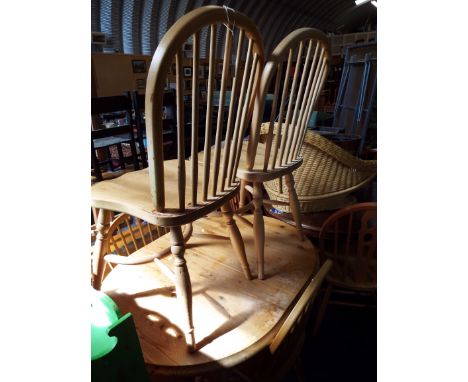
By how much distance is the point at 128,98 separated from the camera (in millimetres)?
2490

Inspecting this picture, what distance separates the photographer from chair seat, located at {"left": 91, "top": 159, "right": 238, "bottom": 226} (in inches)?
27.6

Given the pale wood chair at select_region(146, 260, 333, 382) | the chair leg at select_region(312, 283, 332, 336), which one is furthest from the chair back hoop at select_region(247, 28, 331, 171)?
the chair leg at select_region(312, 283, 332, 336)

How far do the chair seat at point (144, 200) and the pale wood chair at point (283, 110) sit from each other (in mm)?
145

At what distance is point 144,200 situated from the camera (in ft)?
2.54

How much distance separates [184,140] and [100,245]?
1.91ft

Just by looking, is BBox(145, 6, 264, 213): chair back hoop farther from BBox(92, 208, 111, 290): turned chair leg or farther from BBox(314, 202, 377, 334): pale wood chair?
BBox(314, 202, 377, 334): pale wood chair

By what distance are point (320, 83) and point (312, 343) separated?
1.27 metres

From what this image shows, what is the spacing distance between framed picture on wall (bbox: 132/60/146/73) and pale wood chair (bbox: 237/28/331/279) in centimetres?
382

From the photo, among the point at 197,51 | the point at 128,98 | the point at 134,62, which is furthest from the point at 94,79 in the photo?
the point at 197,51

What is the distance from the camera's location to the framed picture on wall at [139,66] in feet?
14.2

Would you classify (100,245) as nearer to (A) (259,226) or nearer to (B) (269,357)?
(A) (259,226)

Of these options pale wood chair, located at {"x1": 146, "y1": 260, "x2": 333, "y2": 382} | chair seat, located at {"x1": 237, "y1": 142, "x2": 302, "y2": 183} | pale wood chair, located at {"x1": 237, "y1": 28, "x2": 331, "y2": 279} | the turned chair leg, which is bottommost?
pale wood chair, located at {"x1": 146, "y1": 260, "x2": 333, "y2": 382}

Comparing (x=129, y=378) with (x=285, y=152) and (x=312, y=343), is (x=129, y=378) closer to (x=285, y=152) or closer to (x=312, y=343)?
(x=285, y=152)
